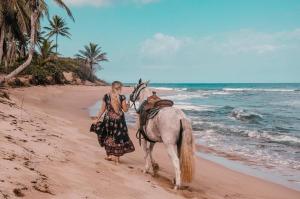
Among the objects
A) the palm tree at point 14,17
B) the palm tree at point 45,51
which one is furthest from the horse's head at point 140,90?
the palm tree at point 45,51

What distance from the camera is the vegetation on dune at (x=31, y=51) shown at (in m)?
23.1

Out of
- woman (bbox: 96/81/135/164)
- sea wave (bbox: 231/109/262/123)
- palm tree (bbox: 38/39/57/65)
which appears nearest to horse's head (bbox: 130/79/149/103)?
woman (bbox: 96/81/135/164)

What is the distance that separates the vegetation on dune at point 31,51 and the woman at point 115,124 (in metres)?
14.7

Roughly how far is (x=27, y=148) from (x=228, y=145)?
9.58 m

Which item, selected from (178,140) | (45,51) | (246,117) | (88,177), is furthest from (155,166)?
(45,51)

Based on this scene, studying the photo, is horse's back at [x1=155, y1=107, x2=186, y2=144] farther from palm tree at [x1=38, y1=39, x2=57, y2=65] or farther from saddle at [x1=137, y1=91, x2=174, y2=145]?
palm tree at [x1=38, y1=39, x2=57, y2=65]

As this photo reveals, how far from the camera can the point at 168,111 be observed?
24.3 feet

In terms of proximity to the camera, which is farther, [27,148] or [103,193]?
Answer: [27,148]

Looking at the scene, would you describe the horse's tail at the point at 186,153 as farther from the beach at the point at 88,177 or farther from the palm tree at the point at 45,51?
the palm tree at the point at 45,51

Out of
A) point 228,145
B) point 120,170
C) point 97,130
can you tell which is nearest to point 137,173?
point 120,170

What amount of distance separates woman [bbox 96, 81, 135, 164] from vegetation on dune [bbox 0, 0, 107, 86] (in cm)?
1472

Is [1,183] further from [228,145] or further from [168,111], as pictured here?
[228,145]

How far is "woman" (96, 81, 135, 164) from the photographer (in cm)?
852

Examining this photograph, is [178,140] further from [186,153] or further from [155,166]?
[155,166]
